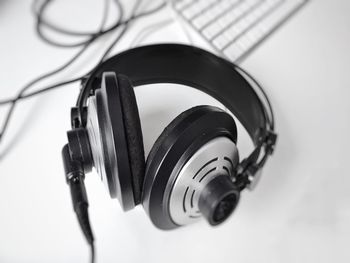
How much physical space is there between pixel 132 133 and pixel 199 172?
0.31ft

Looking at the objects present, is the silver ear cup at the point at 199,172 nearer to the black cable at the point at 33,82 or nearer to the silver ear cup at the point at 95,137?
the silver ear cup at the point at 95,137

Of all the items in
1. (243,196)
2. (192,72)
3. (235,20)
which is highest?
(235,20)

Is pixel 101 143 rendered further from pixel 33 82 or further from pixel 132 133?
pixel 33 82

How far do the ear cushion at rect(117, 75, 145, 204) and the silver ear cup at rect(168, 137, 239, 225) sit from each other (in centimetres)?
5

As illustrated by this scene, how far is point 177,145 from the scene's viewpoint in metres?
0.39

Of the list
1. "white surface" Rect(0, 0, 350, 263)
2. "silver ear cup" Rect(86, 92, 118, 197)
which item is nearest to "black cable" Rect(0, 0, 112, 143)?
"white surface" Rect(0, 0, 350, 263)

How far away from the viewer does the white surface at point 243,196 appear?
0.48m

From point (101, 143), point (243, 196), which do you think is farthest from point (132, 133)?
point (243, 196)

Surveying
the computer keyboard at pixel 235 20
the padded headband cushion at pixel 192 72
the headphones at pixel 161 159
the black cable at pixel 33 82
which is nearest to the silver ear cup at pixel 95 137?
the headphones at pixel 161 159

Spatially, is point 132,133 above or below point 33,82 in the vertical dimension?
below

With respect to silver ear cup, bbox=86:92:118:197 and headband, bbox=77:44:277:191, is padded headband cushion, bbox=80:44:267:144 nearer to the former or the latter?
headband, bbox=77:44:277:191

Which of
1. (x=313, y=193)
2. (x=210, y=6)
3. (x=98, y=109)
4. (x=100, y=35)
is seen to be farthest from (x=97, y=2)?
(x=313, y=193)

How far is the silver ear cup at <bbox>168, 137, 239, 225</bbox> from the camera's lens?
40 centimetres

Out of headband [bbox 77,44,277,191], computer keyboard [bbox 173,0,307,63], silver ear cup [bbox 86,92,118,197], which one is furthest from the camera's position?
computer keyboard [bbox 173,0,307,63]
